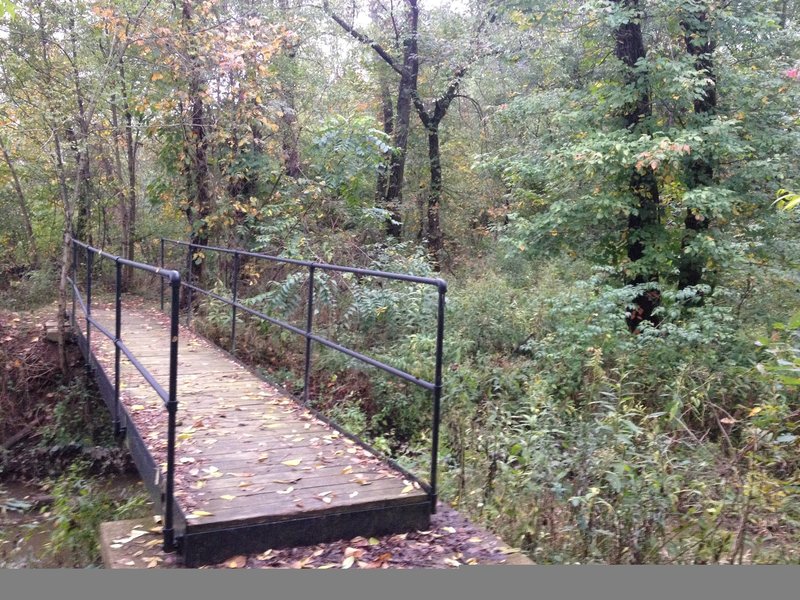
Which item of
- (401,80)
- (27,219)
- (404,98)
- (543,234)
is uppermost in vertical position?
(401,80)

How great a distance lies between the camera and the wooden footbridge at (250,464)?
3281 mm

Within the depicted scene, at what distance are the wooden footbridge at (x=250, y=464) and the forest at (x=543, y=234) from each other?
2.86ft

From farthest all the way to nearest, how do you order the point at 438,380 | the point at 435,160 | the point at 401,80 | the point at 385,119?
the point at 385,119
the point at 435,160
the point at 401,80
the point at 438,380

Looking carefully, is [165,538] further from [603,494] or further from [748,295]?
[748,295]

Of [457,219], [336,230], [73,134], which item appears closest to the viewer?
[73,134]

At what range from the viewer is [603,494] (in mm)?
4367

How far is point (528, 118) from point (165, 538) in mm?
10144

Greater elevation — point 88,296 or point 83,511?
point 88,296

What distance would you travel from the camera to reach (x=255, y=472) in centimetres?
398

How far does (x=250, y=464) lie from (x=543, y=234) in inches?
292

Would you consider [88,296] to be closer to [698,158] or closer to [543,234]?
[543,234]

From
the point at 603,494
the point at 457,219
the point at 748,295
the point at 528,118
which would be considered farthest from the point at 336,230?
the point at 457,219

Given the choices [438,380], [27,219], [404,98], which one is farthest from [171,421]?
[404,98]

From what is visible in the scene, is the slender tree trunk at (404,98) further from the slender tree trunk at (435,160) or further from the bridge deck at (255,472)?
the bridge deck at (255,472)
